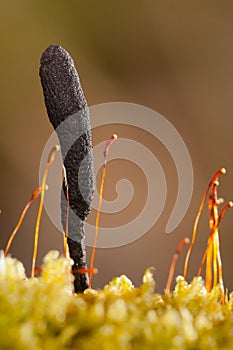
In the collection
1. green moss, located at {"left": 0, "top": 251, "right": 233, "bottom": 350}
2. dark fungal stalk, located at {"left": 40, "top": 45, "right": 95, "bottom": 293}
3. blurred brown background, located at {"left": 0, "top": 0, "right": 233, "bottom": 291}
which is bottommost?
green moss, located at {"left": 0, "top": 251, "right": 233, "bottom": 350}

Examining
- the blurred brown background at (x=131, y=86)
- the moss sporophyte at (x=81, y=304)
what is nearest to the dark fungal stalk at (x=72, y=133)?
the moss sporophyte at (x=81, y=304)

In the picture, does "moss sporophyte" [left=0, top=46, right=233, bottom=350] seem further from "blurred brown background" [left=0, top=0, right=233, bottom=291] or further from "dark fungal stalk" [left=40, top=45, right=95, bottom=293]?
"blurred brown background" [left=0, top=0, right=233, bottom=291]

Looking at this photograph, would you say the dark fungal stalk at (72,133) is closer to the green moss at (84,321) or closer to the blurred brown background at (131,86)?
the green moss at (84,321)

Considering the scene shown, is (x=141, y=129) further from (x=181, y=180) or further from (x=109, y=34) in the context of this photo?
(x=109, y=34)

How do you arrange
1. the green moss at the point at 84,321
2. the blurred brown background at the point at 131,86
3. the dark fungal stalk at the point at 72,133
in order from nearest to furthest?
1. the green moss at the point at 84,321
2. the dark fungal stalk at the point at 72,133
3. the blurred brown background at the point at 131,86

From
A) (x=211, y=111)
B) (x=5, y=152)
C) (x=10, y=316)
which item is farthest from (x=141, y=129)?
(x=10, y=316)

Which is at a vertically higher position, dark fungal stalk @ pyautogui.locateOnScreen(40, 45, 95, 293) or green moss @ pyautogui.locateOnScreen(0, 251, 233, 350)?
dark fungal stalk @ pyautogui.locateOnScreen(40, 45, 95, 293)

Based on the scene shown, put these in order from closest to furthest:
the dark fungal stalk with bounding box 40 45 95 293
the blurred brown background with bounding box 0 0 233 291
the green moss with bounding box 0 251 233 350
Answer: the green moss with bounding box 0 251 233 350 < the dark fungal stalk with bounding box 40 45 95 293 < the blurred brown background with bounding box 0 0 233 291

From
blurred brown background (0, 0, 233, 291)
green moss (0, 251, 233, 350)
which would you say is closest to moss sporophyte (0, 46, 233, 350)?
green moss (0, 251, 233, 350)
